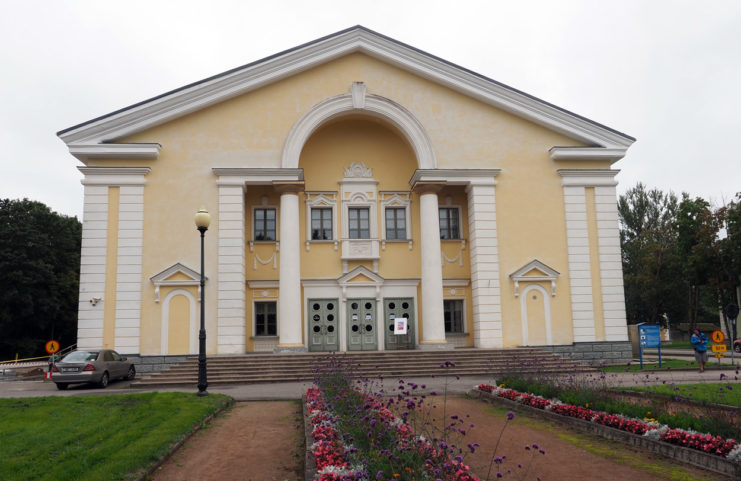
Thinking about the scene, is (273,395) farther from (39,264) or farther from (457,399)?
(39,264)

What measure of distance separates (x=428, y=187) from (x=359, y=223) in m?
3.62

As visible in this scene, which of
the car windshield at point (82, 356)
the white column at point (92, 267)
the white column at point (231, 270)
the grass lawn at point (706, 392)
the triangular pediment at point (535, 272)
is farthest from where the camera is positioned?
the triangular pediment at point (535, 272)

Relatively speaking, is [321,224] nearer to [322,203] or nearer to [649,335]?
[322,203]

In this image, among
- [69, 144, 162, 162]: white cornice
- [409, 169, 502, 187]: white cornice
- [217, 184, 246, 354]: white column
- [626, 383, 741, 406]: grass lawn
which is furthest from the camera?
[409, 169, 502, 187]: white cornice

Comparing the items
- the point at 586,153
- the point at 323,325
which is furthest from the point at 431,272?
the point at 586,153

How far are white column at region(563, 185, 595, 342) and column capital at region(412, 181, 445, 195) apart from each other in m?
5.32

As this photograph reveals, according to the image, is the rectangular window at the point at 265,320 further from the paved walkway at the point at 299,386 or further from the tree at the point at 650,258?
the tree at the point at 650,258

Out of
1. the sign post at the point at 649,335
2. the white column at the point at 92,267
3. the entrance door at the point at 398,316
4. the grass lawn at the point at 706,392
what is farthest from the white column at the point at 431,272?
the white column at the point at 92,267

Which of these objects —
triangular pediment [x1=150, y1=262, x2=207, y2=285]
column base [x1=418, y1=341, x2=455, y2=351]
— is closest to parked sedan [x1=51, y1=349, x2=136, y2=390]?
triangular pediment [x1=150, y1=262, x2=207, y2=285]

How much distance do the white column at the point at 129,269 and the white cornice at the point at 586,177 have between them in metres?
17.2

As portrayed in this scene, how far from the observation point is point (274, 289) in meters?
24.2

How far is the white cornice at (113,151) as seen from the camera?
21.8 meters

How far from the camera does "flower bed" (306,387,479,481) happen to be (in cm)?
516

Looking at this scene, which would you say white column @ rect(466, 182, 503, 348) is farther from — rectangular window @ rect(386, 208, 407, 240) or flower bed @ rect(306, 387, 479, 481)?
flower bed @ rect(306, 387, 479, 481)
